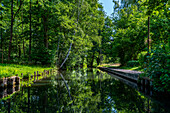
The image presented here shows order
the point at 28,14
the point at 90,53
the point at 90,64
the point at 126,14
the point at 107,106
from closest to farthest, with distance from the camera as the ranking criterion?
1. the point at 107,106
2. the point at 28,14
3. the point at 126,14
4. the point at 90,53
5. the point at 90,64

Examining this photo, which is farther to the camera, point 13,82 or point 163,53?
point 13,82

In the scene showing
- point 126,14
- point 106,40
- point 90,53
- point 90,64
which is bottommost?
point 90,64

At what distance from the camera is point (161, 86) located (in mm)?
9000

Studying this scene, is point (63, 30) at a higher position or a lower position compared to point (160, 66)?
higher

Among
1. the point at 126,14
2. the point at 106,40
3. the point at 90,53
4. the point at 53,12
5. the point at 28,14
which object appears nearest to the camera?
the point at 53,12

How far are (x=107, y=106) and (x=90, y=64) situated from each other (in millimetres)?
59142

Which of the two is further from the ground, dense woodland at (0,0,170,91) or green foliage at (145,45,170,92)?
dense woodland at (0,0,170,91)

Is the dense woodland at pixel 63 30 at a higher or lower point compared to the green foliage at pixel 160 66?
higher

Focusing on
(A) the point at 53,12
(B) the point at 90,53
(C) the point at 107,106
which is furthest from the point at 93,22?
(C) the point at 107,106

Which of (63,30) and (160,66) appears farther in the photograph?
(63,30)

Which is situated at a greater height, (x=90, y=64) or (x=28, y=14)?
(x=28, y=14)

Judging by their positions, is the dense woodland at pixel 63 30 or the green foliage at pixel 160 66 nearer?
the green foliage at pixel 160 66

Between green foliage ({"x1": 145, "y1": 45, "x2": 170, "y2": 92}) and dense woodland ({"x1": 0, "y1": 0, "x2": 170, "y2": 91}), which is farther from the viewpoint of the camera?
dense woodland ({"x1": 0, "y1": 0, "x2": 170, "y2": 91})

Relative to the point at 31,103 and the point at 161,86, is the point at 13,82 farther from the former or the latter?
the point at 161,86
